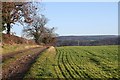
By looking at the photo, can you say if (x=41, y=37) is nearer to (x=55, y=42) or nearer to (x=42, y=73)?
(x=55, y=42)

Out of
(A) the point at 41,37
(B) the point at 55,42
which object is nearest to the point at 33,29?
(A) the point at 41,37

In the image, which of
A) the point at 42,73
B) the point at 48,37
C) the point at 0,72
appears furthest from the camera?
the point at 48,37

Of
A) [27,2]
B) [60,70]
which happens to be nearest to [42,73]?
[60,70]

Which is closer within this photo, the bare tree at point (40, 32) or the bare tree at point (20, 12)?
the bare tree at point (20, 12)

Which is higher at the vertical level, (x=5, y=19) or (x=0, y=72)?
(x=5, y=19)

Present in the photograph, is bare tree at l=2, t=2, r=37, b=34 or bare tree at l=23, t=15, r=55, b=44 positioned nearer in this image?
bare tree at l=2, t=2, r=37, b=34

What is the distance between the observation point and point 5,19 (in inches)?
2143

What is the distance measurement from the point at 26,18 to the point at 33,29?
49551 mm

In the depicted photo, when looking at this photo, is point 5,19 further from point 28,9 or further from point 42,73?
point 42,73

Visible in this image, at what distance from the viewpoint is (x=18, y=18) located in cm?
5625

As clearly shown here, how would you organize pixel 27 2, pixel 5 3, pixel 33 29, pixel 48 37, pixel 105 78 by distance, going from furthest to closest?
pixel 48 37
pixel 33 29
pixel 27 2
pixel 5 3
pixel 105 78

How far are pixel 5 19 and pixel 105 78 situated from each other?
38.6 m

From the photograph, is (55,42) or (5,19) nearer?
(5,19)

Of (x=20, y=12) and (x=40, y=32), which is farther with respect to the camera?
(x=40, y=32)
